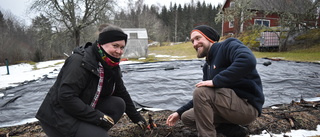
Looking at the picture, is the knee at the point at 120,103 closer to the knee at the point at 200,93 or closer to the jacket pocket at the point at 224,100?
the knee at the point at 200,93

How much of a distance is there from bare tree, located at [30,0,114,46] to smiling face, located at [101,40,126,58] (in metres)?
14.9

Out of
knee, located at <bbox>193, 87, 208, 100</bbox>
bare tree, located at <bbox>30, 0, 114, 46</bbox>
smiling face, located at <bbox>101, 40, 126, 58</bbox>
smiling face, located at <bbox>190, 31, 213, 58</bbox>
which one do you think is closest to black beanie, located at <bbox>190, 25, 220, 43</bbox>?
smiling face, located at <bbox>190, 31, 213, 58</bbox>

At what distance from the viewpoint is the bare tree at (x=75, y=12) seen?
14.2m

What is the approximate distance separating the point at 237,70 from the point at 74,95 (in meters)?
1.23

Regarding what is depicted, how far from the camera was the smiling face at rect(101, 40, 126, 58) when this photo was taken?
1562 mm

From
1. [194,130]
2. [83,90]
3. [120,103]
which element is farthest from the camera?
[194,130]

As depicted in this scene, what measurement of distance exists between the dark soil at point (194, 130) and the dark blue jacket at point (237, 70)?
0.61 meters

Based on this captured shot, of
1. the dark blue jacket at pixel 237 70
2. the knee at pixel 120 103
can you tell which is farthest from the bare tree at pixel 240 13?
the knee at pixel 120 103

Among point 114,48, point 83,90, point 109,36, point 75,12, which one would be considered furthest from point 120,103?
point 75,12

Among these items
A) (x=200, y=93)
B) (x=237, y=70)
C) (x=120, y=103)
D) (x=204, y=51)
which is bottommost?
Answer: (x=120, y=103)

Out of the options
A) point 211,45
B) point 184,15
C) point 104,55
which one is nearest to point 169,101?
point 211,45

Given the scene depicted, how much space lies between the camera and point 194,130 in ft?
6.70

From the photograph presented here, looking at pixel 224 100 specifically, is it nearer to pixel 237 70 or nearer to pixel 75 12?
pixel 237 70

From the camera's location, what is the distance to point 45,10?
560 inches
